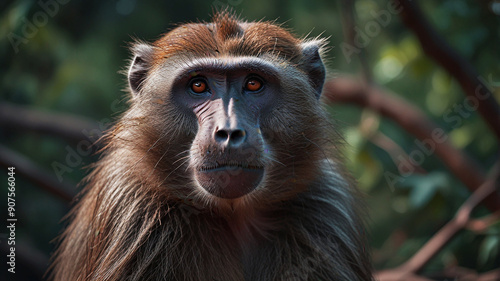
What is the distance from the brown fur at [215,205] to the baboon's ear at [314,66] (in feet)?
0.41

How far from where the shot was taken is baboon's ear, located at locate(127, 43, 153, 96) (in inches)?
159

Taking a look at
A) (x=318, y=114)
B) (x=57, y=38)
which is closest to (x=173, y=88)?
(x=318, y=114)

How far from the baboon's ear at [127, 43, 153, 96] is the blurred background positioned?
1.01 meters

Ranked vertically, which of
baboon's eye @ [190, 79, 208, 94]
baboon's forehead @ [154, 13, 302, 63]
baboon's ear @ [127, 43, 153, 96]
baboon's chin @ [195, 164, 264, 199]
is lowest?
baboon's chin @ [195, 164, 264, 199]

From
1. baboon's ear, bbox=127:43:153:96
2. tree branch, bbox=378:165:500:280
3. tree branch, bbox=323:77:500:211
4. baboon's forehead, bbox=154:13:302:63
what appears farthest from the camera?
tree branch, bbox=323:77:500:211

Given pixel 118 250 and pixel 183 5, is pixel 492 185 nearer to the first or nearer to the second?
pixel 118 250

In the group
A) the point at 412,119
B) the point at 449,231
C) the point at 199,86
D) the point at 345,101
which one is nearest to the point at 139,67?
the point at 199,86

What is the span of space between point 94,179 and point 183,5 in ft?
23.3

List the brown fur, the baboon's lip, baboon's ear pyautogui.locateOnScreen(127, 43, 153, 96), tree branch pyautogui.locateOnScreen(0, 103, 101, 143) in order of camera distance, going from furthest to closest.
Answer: tree branch pyautogui.locateOnScreen(0, 103, 101, 143)
baboon's ear pyautogui.locateOnScreen(127, 43, 153, 96)
the brown fur
the baboon's lip

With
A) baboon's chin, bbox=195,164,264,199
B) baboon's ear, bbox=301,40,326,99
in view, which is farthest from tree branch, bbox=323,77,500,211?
baboon's chin, bbox=195,164,264,199

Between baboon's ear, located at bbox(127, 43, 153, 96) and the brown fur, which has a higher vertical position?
baboon's ear, located at bbox(127, 43, 153, 96)

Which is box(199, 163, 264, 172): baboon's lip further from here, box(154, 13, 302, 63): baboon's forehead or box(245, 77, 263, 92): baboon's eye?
box(154, 13, 302, 63): baboon's forehead

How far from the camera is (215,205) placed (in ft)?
11.7

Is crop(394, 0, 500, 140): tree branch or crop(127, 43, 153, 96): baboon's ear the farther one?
crop(394, 0, 500, 140): tree branch
